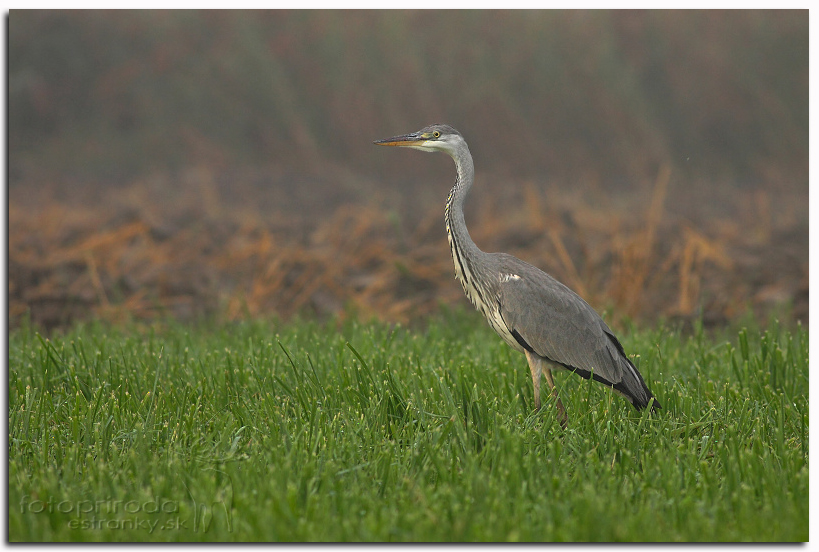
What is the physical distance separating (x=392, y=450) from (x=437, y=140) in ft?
5.45

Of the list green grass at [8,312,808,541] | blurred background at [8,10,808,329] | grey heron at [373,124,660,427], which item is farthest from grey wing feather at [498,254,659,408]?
blurred background at [8,10,808,329]

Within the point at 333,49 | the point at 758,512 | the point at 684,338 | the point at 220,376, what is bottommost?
the point at 684,338

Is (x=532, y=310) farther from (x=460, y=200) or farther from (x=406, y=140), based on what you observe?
(x=406, y=140)

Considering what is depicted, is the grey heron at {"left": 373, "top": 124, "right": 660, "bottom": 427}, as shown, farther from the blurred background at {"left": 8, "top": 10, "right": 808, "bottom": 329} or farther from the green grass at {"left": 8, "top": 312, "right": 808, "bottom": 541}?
the blurred background at {"left": 8, "top": 10, "right": 808, "bottom": 329}

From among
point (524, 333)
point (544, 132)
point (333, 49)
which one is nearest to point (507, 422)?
point (524, 333)

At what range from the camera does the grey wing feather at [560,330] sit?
4.62 meters

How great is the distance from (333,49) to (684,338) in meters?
8.15

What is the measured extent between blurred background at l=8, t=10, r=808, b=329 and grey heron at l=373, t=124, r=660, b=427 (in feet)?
17.6

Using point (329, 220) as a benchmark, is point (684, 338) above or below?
below

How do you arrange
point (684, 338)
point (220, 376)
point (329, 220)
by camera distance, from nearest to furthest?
point (220, 376) → point (684, 338) → point (329, 220)

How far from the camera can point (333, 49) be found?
13.4 metres

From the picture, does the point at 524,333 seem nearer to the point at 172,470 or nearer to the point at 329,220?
the point at 172,470

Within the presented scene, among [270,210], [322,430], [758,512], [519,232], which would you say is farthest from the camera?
[270,210]

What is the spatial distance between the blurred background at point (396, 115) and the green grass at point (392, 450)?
201 inches
